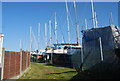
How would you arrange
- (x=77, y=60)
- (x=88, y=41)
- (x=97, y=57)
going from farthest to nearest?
(x=77, y=60) → (x=88, y=41) → (x=97, y=57)

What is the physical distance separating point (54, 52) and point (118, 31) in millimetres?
22645

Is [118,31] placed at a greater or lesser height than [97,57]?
greater

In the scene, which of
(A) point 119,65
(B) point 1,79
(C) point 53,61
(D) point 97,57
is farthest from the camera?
(C) point 53,61

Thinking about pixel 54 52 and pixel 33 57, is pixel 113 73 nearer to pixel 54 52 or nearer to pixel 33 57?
pixel 54 52

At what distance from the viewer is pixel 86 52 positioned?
1291 cm

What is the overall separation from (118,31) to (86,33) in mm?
2958

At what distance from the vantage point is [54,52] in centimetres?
3209

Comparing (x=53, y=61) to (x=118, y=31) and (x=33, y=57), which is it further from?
(x=118, y=31)

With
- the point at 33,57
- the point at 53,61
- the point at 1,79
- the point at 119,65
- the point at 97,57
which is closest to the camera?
the point at 1,79

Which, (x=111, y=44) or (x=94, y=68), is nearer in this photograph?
(x=111, y=44)

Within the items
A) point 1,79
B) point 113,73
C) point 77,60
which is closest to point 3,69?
point 1,79

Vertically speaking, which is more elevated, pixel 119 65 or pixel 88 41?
pixel 88 41

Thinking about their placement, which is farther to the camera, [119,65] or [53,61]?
[53,61]

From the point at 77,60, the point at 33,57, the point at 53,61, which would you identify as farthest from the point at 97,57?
the point at 33,57
